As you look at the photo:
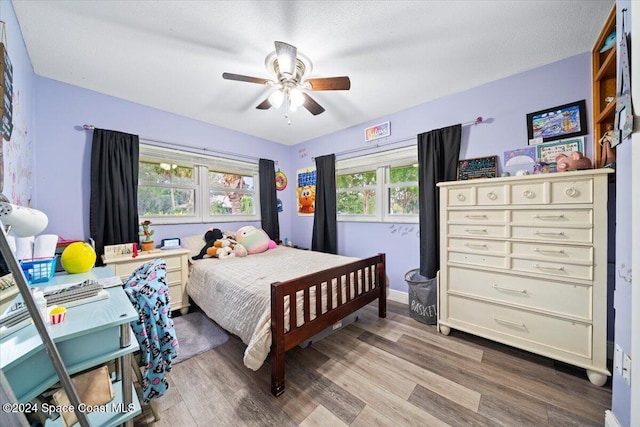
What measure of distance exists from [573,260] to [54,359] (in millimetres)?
2682

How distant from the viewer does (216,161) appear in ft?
10.9

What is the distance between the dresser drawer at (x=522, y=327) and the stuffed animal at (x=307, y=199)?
2457 millimetres

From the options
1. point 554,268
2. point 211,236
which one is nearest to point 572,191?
point 554,268

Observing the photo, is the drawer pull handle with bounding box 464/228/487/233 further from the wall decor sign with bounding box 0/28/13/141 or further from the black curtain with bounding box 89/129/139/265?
the black curtain with bounding box 89/129/139/265

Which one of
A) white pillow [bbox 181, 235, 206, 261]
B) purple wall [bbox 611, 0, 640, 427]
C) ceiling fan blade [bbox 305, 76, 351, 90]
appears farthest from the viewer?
white pillow [bbox 181, 235, 206, 261]

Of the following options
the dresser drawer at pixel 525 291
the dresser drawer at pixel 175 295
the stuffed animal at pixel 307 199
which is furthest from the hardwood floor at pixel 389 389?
the stuffed animal at pixel 307 199

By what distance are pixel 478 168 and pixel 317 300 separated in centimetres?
205

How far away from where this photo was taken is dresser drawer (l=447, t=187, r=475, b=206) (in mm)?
1994

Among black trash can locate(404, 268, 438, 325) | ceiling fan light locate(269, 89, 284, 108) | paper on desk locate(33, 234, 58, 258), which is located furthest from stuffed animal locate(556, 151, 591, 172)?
paper on desk locate(33, 234, 58, 258)

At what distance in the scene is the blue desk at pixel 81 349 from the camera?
2.29ft

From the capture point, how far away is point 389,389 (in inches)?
59.1

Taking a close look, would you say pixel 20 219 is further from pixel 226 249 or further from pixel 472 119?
pixel 472 119

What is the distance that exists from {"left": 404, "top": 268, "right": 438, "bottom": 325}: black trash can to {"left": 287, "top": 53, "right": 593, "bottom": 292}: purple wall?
44cm

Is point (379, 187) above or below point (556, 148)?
below
